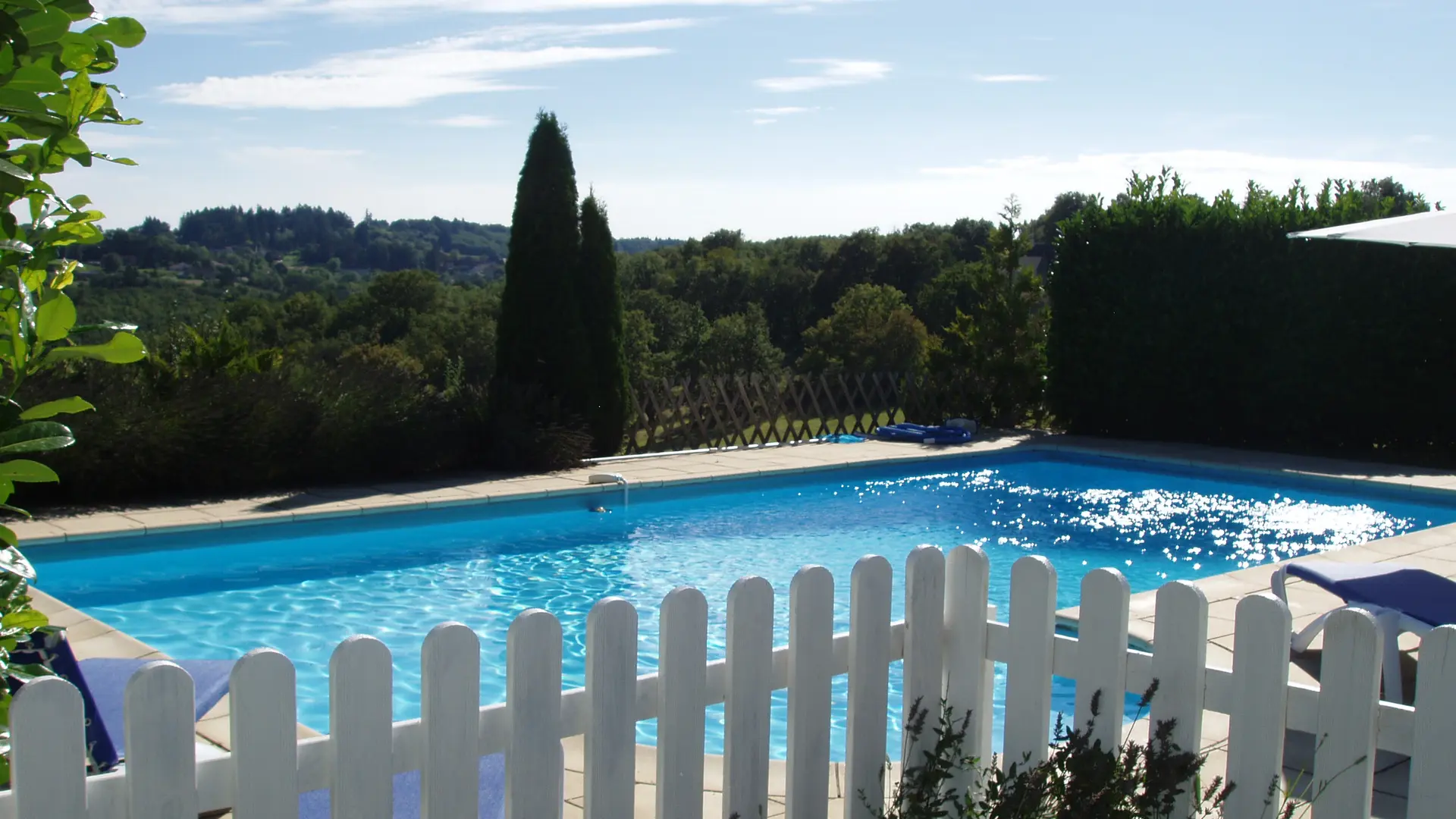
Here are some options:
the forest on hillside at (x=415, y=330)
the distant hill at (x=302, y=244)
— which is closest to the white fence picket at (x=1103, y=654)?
the forest on hillside at (x=415, y=330)

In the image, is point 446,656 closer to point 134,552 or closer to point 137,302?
point 134,552

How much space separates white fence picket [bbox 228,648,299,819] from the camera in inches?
71.7

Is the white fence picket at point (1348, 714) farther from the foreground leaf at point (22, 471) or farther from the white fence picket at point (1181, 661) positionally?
the foreground leaf at point (22, 471)

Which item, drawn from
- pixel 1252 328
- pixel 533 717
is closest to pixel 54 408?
pixel 533 717

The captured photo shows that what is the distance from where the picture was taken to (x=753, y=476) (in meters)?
11.5

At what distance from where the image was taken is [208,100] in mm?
14914

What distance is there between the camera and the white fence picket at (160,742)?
173 cm

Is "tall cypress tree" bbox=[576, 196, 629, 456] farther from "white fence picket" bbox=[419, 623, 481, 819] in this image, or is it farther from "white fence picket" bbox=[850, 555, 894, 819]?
"white fence picket" bbox=[419, 623, 481, 819]

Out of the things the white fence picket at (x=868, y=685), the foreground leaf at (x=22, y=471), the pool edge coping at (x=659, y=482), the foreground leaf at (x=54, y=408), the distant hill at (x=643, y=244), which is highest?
the distant hill at (x=643, y=244)

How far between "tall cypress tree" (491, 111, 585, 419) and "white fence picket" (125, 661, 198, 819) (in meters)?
10.2

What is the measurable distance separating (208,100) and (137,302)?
7909 mm

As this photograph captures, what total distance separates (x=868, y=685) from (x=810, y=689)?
18 cm

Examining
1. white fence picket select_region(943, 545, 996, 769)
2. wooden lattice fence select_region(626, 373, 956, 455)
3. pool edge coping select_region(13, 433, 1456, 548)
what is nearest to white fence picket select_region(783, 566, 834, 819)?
white fence picket select_region(943, 545, 996, 769)

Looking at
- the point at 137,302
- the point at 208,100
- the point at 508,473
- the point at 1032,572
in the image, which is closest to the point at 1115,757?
the point at 1032,572
